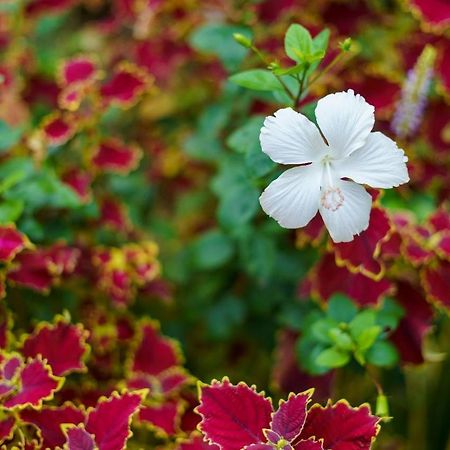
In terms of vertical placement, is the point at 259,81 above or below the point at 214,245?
above

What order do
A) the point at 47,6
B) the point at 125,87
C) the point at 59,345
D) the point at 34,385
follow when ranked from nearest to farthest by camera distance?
the point at 34,385, the point at 59,345, the point at 125,87, the point at 47,6

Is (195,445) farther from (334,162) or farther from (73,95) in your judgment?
(73,95)

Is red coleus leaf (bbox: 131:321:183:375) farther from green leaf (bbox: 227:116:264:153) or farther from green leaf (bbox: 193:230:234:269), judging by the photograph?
green leaf (bbox: 227:116:264:153)

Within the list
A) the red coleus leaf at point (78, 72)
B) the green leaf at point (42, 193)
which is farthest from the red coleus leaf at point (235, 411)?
the red coleus leaf at point (78, 72)

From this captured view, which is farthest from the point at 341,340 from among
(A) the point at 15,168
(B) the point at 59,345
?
(A) the point at 15,168

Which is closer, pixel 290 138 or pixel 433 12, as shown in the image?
pixel 290 138

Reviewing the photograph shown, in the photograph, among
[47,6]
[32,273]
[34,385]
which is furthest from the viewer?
[47,6]

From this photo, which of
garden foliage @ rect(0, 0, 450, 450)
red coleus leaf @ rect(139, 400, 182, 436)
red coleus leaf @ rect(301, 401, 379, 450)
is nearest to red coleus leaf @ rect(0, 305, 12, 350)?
garden foliage @ rect(0, 0, 450, 450)
